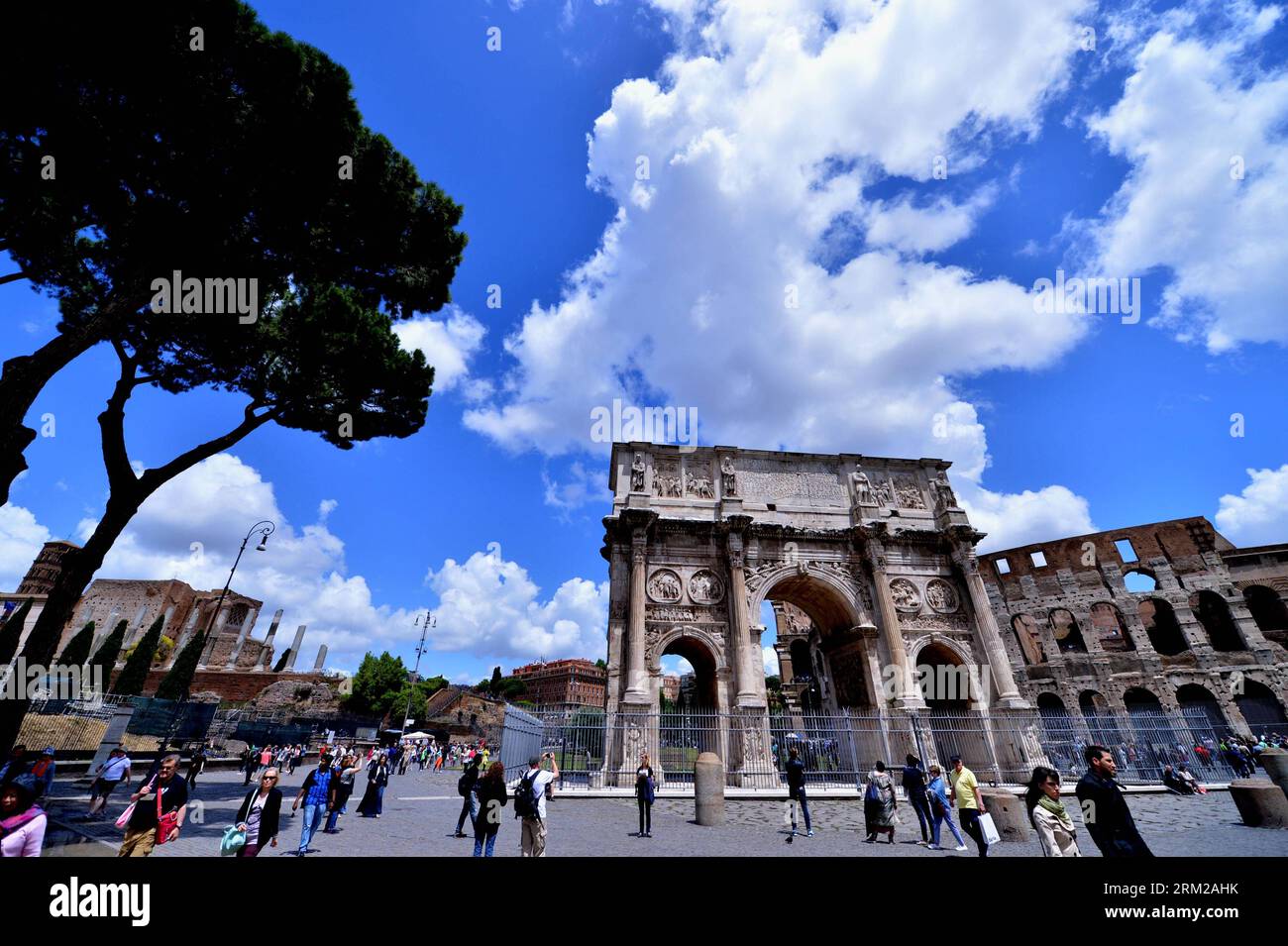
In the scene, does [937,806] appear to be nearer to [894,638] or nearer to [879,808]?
[879,808]

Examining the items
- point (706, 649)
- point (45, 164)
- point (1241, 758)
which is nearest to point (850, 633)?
point (706, 649)

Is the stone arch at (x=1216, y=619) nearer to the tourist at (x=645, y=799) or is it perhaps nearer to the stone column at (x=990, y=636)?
the stone column at (x=990, y=636)

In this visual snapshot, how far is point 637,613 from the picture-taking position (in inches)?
647

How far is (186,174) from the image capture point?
9133 mm

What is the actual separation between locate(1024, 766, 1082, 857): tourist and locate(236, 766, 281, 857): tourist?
296 inches

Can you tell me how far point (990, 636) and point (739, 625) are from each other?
29.9 ft

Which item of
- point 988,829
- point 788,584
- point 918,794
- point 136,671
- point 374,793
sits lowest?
point 374,793

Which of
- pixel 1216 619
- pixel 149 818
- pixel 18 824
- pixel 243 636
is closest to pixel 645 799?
pixel 149 818

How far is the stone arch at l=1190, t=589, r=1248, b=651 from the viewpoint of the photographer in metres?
23.9

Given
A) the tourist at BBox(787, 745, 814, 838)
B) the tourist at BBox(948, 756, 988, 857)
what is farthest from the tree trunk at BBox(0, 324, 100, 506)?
the tourist at BBox(948, 756, 988, 857)

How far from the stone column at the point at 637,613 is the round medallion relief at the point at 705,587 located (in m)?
1.77

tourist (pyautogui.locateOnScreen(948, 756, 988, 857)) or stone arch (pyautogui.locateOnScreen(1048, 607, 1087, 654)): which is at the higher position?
stone arch (pyautogui.locateOnScreen(1048, 607, 1087, 654))

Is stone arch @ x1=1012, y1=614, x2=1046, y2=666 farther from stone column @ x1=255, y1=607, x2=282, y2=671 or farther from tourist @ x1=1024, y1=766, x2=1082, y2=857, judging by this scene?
stone column @ x1=255, y1=607, x2=282, y2=671
